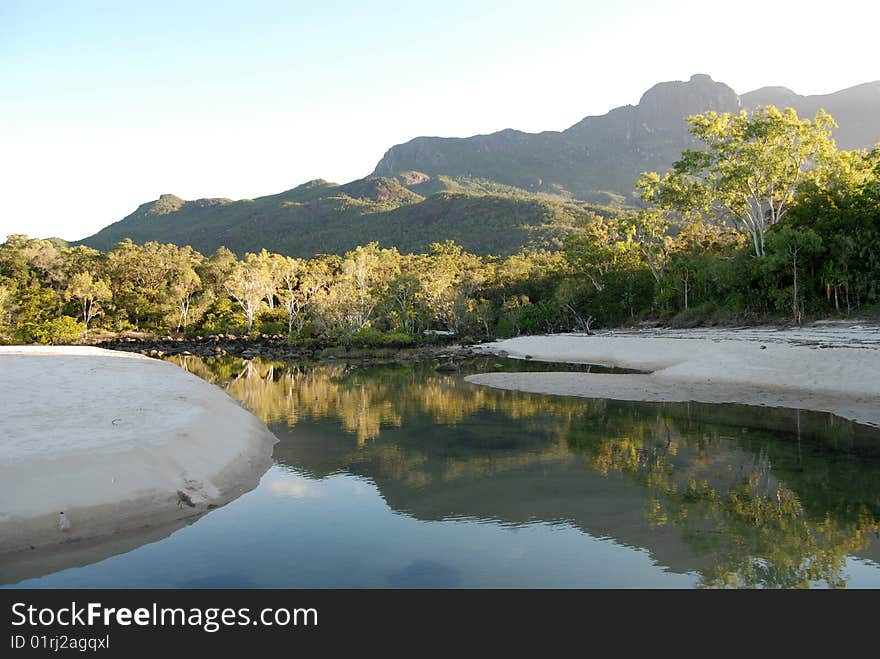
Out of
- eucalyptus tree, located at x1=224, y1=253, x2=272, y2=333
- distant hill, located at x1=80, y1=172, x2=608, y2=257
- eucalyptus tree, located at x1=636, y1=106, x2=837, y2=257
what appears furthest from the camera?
distant hill, located at x1=80, y1=172, x2=608, y2=257

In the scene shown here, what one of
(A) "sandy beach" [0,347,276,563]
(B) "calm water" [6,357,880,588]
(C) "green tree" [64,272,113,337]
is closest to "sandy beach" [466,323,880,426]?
(B) "calm water" [6,357,880,588]

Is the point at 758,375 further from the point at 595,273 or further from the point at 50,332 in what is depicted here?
the point at 50,332

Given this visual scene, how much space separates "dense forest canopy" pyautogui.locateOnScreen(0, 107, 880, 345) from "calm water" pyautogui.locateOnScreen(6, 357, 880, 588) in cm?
2556

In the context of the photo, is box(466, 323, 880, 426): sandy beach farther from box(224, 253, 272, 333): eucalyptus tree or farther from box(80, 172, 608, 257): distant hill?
box(80, 172, 608, 257): distant hill

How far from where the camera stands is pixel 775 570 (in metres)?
7.67

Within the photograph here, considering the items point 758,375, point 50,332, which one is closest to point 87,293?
point 50,332

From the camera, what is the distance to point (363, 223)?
141m

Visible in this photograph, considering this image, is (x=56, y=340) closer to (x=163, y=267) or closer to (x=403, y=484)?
(x=163, y=267)

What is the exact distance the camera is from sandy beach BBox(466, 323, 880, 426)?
19.7 metres

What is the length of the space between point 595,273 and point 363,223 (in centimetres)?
8438

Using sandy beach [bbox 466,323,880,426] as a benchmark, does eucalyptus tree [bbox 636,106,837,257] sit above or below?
above

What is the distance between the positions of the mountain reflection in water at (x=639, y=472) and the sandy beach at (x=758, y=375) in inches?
67.7

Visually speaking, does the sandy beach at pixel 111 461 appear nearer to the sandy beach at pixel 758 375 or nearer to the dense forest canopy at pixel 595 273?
the sandy beach at pixel 758 375

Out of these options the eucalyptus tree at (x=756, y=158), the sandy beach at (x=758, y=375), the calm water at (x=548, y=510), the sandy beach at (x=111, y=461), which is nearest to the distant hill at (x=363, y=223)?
the eucalyptus tree at (x=756, y=158)
